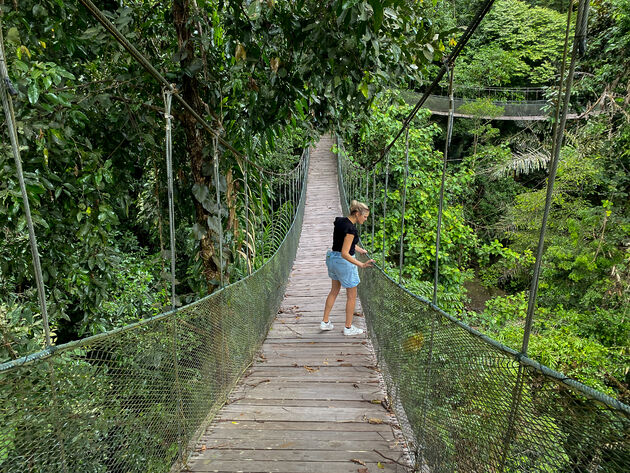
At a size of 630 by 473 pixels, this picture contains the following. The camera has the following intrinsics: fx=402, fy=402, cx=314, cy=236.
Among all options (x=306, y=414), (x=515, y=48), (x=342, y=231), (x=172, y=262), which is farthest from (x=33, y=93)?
(x=515, y=48)

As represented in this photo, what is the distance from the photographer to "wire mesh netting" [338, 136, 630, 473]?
60 cm

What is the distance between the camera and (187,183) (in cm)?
228

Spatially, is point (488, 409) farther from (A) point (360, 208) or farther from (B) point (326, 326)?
(B) point (326, 326)

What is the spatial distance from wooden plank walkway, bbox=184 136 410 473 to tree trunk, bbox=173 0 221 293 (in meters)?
0.64

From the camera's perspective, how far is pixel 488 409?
0.87 meters

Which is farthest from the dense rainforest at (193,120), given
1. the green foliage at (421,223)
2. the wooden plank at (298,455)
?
the green foliage at (421,223)

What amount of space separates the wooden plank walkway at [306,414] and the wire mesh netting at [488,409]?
176 millimetres

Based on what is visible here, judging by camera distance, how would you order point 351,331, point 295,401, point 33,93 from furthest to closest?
point 351,331 → point 295,401 → point 33,93

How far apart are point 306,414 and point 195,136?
56.4 inches

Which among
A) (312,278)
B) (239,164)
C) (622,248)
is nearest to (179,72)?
(239,164)

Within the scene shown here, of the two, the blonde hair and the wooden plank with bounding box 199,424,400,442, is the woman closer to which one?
the blonde hair

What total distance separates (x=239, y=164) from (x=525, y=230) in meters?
6.53

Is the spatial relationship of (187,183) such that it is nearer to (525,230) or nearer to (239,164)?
(239,164)

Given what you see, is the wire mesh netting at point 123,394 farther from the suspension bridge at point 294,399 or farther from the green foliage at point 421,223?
the green foliage at point 421,223
